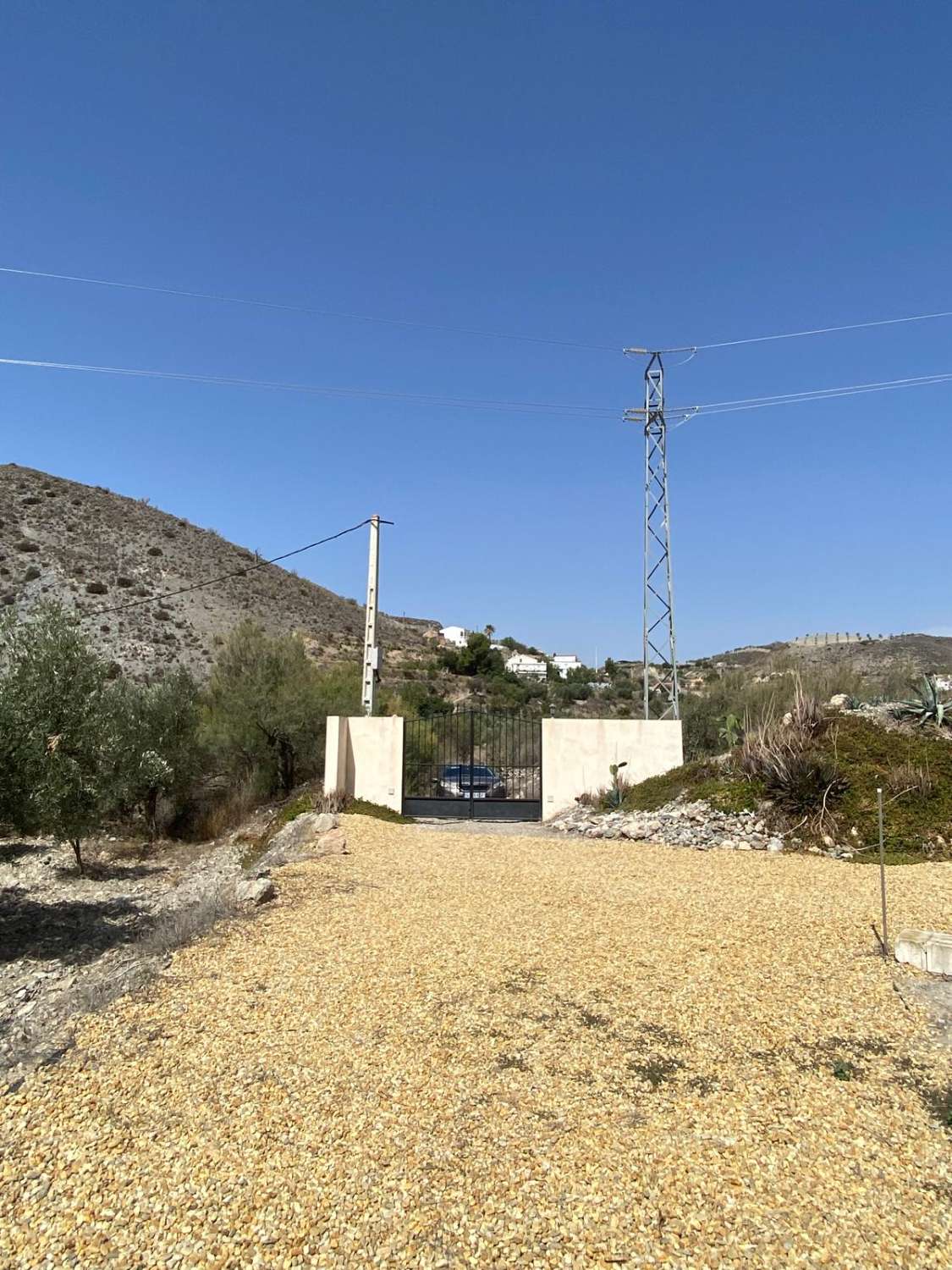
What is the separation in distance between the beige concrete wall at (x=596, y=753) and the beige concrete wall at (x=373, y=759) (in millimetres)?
3230

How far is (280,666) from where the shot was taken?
72.8 ft

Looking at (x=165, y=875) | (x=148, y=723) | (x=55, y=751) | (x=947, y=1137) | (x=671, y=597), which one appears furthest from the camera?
(x=148, y=723)

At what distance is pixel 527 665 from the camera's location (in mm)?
69125

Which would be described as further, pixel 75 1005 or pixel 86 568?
pixel 86 568

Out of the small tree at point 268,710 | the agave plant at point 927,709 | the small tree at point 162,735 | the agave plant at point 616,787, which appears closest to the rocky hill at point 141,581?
the small tree at point 268,710

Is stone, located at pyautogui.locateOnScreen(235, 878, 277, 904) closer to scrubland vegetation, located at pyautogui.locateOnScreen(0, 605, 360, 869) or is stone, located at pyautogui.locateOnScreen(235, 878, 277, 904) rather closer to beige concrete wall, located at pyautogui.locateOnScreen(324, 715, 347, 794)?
scrubland vegetation, located at pyautogui.locateOnScreen(0, 605, 360, 869)

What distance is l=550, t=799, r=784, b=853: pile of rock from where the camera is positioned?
535 inches

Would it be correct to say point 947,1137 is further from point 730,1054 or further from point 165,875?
point 165,875

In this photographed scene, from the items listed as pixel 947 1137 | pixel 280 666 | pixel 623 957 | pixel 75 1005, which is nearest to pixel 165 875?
pixel 280 666

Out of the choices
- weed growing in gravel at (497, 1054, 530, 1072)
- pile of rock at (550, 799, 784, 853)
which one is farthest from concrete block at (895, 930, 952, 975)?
pile of rock at (550, 799, 784, 853)

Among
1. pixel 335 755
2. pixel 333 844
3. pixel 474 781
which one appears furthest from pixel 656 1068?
pixel 474 781

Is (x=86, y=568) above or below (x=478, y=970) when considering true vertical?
above

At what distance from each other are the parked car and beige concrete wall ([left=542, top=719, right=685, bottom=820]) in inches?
111

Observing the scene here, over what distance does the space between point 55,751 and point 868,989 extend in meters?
8.79
